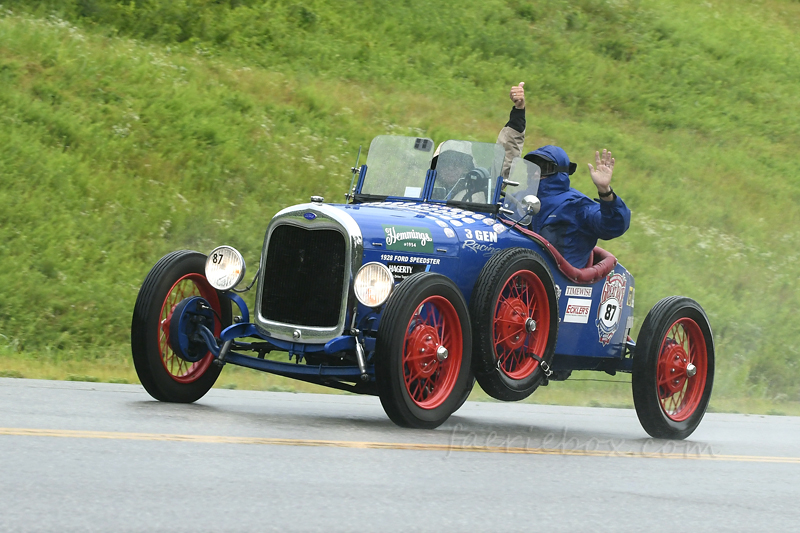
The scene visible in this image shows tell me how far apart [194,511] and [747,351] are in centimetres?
1553

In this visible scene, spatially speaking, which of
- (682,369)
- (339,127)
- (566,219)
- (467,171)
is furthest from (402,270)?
(339,127)

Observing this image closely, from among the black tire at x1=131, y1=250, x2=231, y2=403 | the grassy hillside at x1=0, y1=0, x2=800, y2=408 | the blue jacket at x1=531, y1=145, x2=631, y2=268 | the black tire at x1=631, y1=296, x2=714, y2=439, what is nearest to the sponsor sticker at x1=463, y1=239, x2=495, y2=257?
the blue jacket at x1=531, y1=145, x2=631, y2=268

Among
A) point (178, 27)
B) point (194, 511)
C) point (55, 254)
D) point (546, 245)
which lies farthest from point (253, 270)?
point (194, 511)

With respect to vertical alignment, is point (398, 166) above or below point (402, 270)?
above

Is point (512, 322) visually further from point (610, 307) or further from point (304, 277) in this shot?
point (304, 277)

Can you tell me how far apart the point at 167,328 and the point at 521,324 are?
2586mm

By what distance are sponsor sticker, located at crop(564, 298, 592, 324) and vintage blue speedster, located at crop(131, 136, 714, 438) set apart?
1cm

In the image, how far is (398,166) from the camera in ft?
30.8

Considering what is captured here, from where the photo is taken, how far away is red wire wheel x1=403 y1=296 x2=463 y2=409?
7410 millimetres

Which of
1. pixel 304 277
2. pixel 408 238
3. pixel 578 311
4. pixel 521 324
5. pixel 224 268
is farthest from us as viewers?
pixel 578 311

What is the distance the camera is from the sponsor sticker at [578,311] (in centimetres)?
889

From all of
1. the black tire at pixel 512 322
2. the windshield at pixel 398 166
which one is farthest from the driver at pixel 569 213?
the black tire at pixel 512 322

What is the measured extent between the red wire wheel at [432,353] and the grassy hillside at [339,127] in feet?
20.1

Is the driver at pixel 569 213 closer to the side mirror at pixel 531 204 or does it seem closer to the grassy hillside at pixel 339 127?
the side mirror at pixel 531 204
